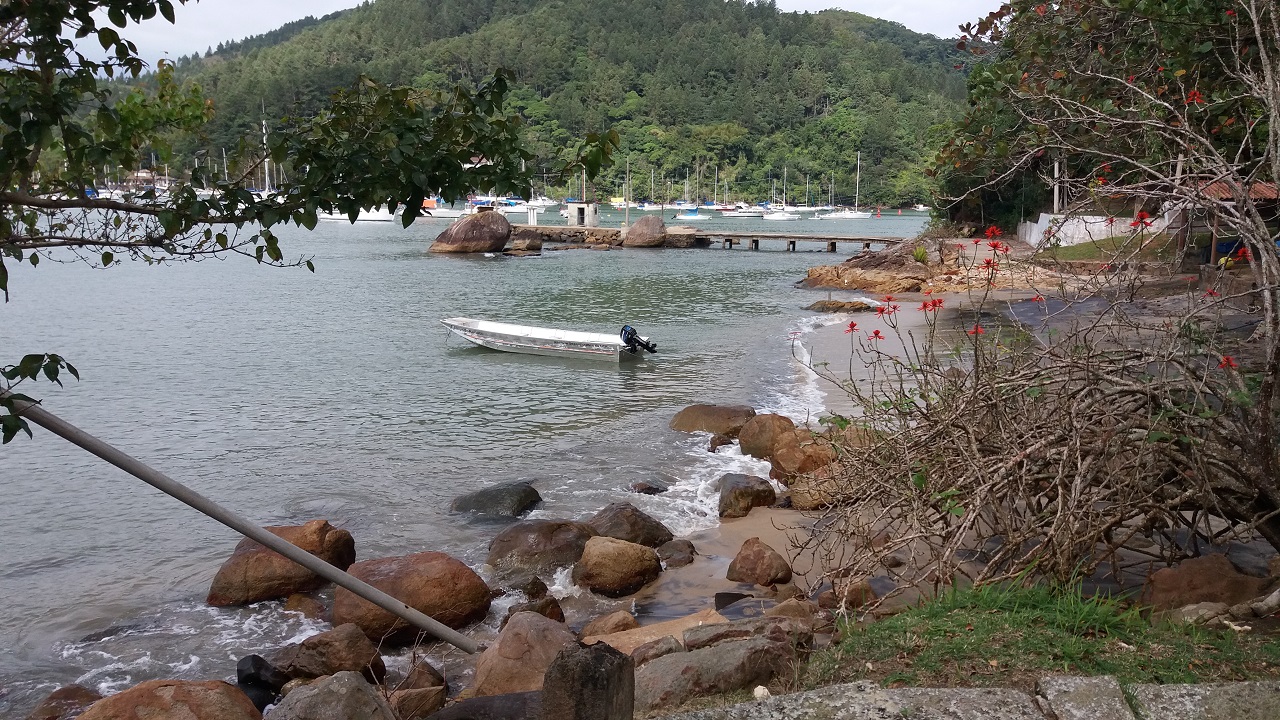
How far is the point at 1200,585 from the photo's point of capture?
555cm

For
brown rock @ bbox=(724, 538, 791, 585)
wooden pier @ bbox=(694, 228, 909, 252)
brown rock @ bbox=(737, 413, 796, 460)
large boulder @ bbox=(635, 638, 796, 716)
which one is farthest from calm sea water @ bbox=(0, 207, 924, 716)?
wooden pier @ bbox=(694, 228, 909, 252)

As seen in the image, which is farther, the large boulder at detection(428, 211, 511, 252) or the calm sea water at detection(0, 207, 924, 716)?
the large boulder at detection(428, 211, 511, 252)

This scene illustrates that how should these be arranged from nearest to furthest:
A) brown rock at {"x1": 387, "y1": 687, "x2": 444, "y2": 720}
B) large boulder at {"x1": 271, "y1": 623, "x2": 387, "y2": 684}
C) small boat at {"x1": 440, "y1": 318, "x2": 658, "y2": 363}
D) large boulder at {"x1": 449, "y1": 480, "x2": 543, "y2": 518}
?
brown rock at {"x1": 387, "y1": 687, "x2": 444, "y2": 720} < large boulder at {"x1": 271, "y1": 623, "x2": 387, "y2": 684} < large boulder at {"x1": 449, "y1": 480, "x2": 543, "y2": 518} < small boat at {"x1": 440, "y1": 318, "x2": 658, "y2": 363}

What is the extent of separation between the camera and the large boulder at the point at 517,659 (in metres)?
6.28

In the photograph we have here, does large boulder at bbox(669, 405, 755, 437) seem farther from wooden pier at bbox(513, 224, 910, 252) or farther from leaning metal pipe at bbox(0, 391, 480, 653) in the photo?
wooden pier at bbox(513, 224, 910, 252)

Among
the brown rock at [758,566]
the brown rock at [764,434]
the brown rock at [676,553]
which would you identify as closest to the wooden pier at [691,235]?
the brown rock at [764,434]

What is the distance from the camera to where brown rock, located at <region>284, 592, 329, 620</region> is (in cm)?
855

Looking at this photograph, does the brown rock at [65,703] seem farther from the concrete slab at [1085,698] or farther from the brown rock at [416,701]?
the concrete slab at [1085,698]

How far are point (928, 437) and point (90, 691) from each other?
6.08 m

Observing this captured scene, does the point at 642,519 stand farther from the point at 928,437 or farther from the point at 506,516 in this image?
the point at 928,437

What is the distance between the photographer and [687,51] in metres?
172

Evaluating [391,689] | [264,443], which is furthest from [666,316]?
[391,689]

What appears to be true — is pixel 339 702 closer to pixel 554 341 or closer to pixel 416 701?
pixel 416 701

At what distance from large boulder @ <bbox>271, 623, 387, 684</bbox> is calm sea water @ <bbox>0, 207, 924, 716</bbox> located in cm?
86
